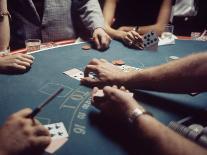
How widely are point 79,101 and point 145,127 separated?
1.53 ft

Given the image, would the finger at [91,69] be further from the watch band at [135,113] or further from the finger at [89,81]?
the watch band at [135,113]

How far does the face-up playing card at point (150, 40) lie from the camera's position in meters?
2.21

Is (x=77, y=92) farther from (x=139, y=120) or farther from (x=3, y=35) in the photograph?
(x=3, y=35)

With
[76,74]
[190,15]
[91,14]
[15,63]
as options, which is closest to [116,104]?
[76,74]

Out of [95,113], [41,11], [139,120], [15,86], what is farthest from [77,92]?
[41,11]

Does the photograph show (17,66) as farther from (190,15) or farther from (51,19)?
(190,15)

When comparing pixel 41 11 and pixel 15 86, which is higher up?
pixel 41 11

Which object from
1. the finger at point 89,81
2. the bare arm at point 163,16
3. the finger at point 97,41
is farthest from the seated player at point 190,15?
the finger at point 89,81

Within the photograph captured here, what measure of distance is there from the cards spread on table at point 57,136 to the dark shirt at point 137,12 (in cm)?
225

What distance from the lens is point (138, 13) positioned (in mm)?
3242

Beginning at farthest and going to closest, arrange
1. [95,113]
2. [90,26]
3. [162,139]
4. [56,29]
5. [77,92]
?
[56,29], [90,26], [77,92], [95,113], [162,139]

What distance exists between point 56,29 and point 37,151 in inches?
78.8

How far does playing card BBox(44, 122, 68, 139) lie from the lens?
1162 millimetres

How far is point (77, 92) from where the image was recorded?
1563mm
